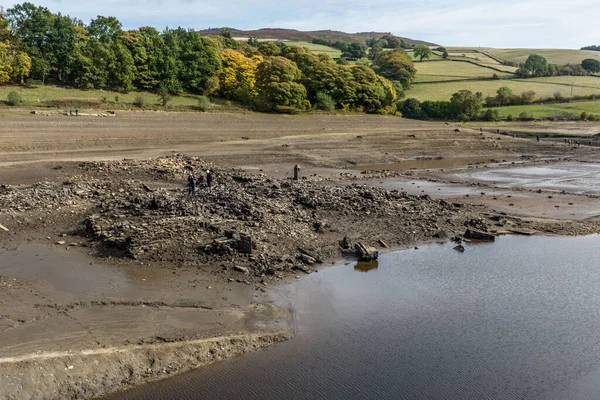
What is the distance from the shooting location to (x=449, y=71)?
127750 mm

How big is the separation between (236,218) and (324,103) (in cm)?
5401

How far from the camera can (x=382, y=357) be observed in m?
14.2

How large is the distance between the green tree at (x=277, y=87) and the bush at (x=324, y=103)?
7.94 feet

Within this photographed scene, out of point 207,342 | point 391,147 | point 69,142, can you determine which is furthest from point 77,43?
point 207,342

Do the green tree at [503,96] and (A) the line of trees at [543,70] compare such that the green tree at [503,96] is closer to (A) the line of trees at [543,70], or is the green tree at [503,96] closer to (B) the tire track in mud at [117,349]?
(A) the line of trees at [543,70]

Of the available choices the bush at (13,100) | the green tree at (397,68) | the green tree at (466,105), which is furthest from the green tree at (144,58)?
the green tree at (397,68)

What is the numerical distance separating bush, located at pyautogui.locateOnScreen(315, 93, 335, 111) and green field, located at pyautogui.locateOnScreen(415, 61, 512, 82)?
1839 inches

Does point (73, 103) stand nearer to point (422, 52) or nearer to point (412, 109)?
point (412, 109)

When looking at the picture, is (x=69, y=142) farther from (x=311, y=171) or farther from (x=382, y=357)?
(x=382, y=357)

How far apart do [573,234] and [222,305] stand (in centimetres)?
1945

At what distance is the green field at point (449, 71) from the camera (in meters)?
119

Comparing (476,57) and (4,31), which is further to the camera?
(476,57)

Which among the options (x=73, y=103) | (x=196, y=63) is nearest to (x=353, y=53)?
(x=196, y=63)

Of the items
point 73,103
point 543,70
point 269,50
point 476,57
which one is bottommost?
point 73,103
